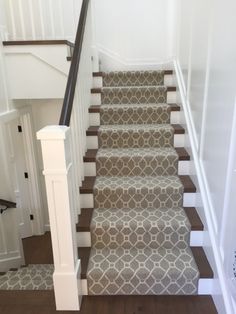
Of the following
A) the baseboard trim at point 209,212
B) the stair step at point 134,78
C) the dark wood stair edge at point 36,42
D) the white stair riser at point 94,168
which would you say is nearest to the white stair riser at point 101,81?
the stair step at point 134,78

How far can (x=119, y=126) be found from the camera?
2.56 metres

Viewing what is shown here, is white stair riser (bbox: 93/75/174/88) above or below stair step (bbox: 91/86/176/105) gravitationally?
above

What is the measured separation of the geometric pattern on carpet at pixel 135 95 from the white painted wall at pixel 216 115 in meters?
0.65

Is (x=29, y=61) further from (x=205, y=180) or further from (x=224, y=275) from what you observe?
(x=224, y=275)

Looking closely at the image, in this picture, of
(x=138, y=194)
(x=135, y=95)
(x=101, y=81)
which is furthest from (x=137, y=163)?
(x=101, y=81)

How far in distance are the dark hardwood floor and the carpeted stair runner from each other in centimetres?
4

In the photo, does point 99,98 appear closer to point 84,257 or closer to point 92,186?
point 92,186

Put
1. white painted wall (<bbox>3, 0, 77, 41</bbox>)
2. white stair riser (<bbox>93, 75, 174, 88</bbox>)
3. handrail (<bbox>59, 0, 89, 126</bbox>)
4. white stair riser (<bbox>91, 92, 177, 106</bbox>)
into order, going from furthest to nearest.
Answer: white painted wall (<bbox>3, 0, 77, 41</bbox>) → white stair riser (<bbox>93, 75, 174, 88</bbox>) → white stair riser (<bbox>91, 92, 177, 106</bbox>) → handrail (<bbox>59, 0, 89, 126</bbox>)

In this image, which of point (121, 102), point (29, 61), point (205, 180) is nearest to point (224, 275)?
point (205, 180)

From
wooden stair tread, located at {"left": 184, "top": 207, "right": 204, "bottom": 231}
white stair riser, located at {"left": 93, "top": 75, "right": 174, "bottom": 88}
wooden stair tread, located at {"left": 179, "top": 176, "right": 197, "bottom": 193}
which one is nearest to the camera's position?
wooden stair tread, located at {"left": 184, "top": 207, "right": 204, "bottom": 231}

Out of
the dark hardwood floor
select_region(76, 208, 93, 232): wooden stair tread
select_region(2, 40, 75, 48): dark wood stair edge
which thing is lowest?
the dark hardwood floor

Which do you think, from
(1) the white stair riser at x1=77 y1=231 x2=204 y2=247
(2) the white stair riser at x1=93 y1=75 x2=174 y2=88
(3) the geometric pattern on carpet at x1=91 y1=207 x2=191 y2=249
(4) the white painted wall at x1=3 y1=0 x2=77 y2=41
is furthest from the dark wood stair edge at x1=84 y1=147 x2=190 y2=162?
(4) the white painted wall at x1=3 y1=0 x2=77 y2=41

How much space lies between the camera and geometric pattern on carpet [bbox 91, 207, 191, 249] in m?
1.84

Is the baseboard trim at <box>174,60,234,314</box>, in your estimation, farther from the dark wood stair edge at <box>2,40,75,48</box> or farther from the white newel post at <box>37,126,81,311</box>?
the dark wood stair edge at <box>2,40,75,48</box>
